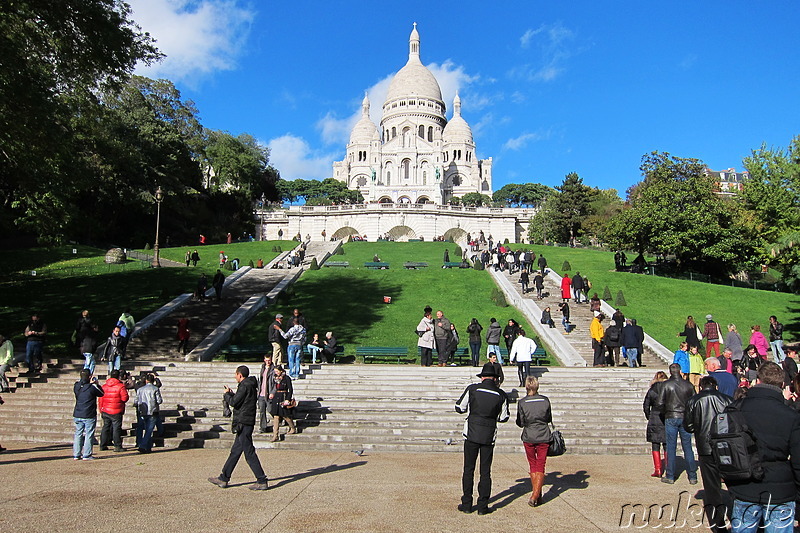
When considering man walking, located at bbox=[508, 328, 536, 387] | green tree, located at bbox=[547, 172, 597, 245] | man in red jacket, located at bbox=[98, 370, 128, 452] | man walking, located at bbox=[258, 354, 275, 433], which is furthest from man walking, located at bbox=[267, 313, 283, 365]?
green tree, located at bbox=[547, 172, 597, 245]

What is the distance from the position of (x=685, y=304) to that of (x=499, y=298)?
26.4ft

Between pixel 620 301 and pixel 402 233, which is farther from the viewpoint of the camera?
pixel 402 233

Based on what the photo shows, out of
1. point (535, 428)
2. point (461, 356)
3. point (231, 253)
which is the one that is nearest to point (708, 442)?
point (535, 428)

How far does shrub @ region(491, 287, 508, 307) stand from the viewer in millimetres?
24531

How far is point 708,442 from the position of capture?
15.3 ft

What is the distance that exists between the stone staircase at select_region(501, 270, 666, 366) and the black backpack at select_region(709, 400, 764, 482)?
13400 mm

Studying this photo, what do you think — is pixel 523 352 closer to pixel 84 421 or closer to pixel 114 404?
pixel 114 404

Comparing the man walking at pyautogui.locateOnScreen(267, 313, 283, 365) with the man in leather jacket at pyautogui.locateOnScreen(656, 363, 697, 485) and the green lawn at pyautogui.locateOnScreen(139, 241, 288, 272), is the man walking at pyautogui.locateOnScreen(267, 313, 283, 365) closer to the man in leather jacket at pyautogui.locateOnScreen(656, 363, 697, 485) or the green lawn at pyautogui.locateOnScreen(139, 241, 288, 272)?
the man in leather jacket at pyautogui.locateOnScreen(656, 363, 697, 485)

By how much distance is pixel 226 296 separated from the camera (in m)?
25.0

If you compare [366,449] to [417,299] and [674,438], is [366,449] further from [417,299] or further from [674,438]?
[417,299]

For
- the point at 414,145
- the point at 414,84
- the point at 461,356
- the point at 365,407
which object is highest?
the point at 414,84

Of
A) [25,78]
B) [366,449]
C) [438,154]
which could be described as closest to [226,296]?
[25,78]

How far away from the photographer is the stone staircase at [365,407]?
10695 millimetres

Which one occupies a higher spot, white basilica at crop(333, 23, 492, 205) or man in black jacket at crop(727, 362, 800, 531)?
white basilica at crop(333, 23, 492, 205)
